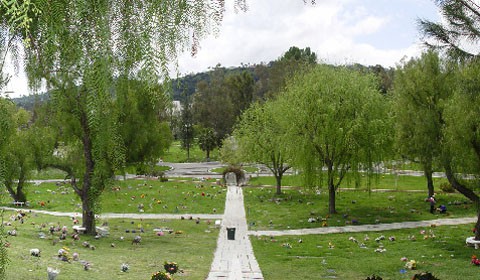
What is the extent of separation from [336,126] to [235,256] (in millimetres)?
8377

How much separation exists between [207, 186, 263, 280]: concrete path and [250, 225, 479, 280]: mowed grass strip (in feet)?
0.93

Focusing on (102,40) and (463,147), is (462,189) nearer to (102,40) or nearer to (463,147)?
(463,147)

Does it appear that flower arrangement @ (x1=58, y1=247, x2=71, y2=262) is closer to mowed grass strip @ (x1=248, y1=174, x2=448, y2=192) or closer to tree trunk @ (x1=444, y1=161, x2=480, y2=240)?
tree trunk @ (x1=444, y1=161, x2=480, y2=240)

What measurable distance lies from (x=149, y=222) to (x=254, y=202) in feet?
24.4

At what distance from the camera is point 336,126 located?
1917 cm

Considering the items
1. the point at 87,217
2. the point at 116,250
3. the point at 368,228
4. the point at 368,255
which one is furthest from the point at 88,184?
the point at 368,228

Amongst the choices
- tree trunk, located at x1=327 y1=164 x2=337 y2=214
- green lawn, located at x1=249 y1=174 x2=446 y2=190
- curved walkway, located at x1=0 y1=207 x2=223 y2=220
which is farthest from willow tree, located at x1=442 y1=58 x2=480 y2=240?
green lawn, located at x1=249 y1=174 x2=446 y2=190

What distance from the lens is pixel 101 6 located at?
8.06ft

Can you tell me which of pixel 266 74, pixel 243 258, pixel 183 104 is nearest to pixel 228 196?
pixel 243 258

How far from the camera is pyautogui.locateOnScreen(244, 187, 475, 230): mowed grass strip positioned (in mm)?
19203

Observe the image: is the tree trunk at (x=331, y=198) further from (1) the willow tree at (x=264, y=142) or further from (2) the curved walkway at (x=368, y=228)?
(1) the willow tree at (x=264, y=142)

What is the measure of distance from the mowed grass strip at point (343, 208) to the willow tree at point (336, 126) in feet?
5.37

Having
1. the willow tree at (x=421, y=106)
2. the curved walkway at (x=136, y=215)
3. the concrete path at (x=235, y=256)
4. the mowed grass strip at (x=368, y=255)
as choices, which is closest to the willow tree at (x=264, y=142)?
the concrete path at (x=235, y=256)

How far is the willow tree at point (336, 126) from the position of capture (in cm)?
1908
